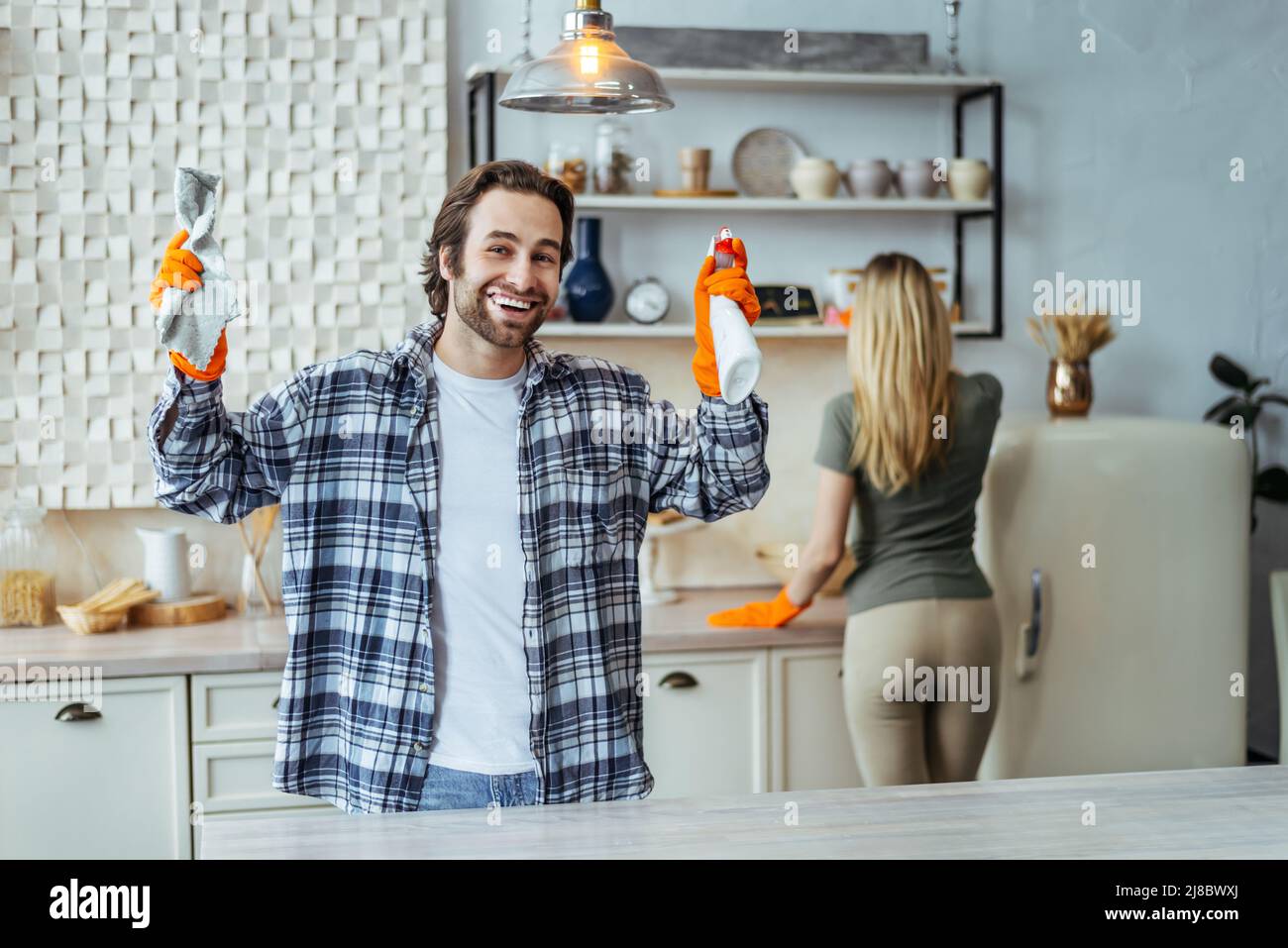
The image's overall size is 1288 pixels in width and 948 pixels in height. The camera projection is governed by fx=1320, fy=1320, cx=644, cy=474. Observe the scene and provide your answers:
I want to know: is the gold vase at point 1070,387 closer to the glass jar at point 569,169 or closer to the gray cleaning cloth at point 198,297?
the glass jar at point 569,169

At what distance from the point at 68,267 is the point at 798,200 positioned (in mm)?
1758

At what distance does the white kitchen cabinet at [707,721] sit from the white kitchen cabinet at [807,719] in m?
0.03

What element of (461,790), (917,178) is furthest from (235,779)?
(917,178)

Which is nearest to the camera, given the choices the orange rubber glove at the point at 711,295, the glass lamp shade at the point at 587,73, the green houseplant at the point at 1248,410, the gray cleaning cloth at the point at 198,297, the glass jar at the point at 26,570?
the gray cleaning cloth at the point at 198,297

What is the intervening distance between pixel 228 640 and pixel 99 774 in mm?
367

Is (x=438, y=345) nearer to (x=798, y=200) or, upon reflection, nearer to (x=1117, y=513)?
(x=798, y=200)

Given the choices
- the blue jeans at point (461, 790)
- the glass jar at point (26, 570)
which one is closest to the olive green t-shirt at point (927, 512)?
the blue jeans at point (461, 790)

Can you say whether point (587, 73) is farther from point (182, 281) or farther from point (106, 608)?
point (106, 608)

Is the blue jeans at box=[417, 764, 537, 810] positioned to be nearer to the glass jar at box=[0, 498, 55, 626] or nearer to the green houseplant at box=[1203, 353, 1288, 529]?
the glass jar at box=[0, 498, 55, 626]

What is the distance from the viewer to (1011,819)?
1.55 metres

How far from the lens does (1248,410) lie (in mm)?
3646

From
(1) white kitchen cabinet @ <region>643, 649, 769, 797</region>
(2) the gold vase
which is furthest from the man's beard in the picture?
(2) the gold vase

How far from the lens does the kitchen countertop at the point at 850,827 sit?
144 cm
